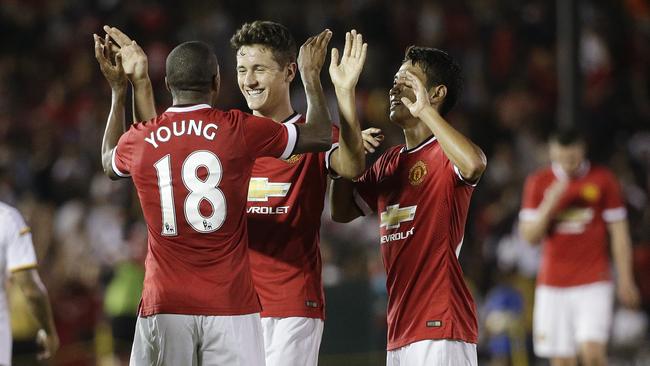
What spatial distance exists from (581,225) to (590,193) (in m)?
0.31

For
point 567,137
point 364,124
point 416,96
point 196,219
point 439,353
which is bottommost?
point 439,353

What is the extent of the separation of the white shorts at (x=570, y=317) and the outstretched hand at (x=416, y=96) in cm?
522

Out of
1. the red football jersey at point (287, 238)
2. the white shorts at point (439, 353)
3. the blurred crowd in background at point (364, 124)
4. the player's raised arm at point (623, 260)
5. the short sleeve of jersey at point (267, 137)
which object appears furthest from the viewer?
the blurred crowd in background at point (364, 124)

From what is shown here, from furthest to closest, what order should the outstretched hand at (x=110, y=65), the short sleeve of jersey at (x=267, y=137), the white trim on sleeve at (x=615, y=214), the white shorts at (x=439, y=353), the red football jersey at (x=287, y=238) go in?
the white trim on sleeve at (x=615, y=214)
the red football jersey at (x=287, y=238)
the outstretched hand at (x=110, y=65)
the white shorts at (x=439, y=353)
the short sleeve of jersey at (x=267, y=137)

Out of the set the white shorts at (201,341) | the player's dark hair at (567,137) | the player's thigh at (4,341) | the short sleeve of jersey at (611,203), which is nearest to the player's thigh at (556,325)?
the short sleeve of jersey at (611,203)

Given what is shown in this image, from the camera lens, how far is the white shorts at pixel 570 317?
1086 centimetres

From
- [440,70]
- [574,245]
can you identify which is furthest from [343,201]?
[574,245]

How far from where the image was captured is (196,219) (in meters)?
5.64

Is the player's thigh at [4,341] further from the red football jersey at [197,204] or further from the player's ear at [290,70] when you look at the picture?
the player's ear at [290,70]

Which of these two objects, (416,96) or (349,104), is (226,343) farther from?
(416,96)

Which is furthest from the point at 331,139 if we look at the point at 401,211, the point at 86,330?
the point at 86,330

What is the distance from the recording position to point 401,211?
6.33 meters

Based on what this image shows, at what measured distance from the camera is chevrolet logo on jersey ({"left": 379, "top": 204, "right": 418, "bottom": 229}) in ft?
20.6

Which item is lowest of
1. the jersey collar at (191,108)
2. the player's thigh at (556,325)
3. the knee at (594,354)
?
the knee at (594,354)
